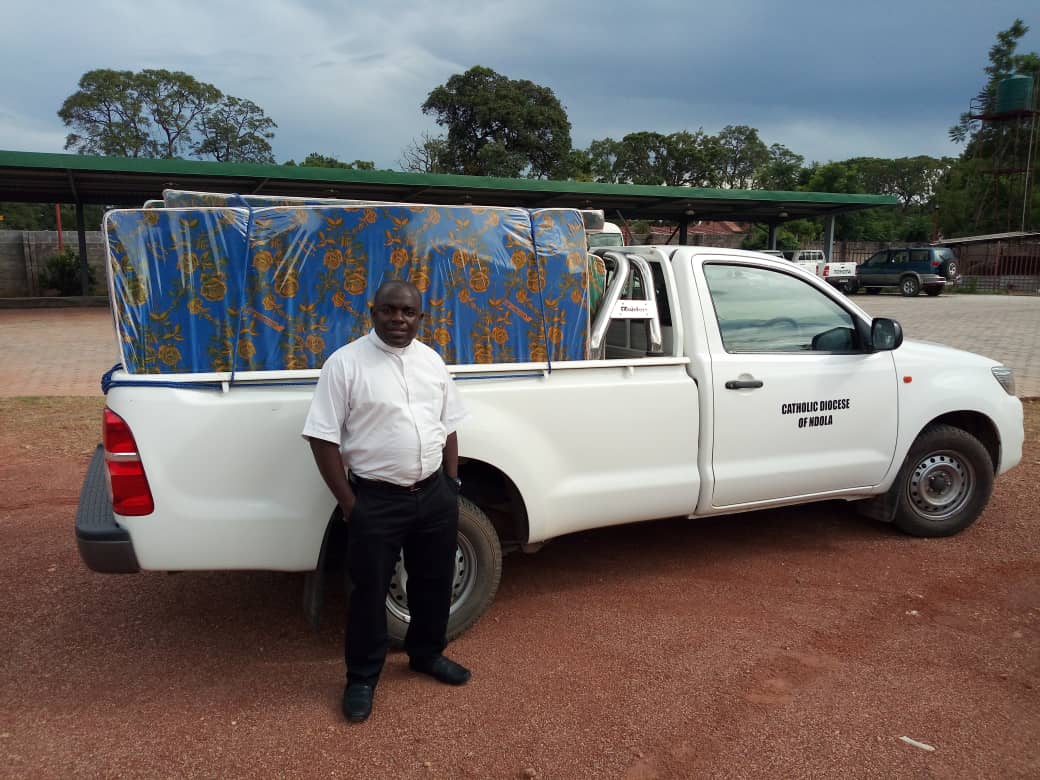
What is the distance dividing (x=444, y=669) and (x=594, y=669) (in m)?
0.65

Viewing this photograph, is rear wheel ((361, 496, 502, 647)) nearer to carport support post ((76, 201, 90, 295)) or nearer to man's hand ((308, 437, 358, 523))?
man's hand ((308, 437, 358, 523))

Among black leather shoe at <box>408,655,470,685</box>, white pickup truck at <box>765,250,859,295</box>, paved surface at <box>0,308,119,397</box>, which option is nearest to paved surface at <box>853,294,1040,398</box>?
white pickup truck at <box>765,250,859,295</box>

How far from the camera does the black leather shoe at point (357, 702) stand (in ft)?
9.92

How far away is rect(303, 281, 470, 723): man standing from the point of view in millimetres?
2852

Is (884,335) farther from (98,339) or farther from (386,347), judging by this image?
(98,339)

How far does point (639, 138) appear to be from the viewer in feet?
190

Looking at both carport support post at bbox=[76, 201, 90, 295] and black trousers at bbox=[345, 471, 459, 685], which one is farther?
carport support post at bbox=[76, 201, 90, 295]

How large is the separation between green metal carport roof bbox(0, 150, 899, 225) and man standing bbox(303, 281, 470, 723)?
53.0ft

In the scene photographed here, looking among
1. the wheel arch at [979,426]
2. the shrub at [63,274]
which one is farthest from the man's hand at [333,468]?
the shrub at [63,274]

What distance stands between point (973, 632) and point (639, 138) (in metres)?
58.0

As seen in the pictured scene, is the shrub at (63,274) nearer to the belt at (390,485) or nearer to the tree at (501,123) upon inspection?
the tree at (501,123)

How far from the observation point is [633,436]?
3.87 metres

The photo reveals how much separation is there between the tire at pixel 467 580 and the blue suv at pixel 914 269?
97.9ft

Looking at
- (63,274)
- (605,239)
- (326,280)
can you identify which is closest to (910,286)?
(605,239)
